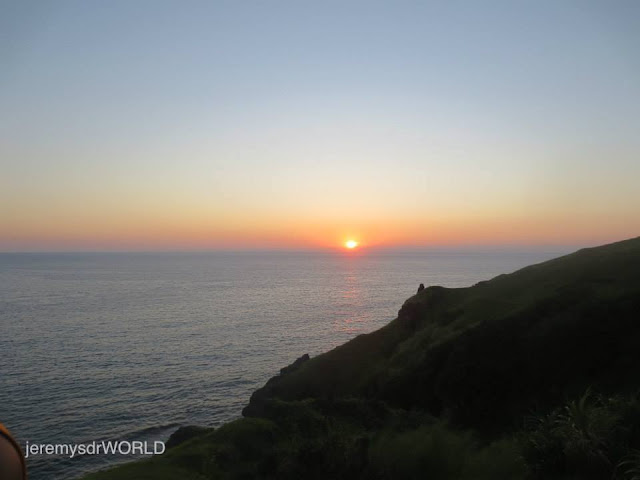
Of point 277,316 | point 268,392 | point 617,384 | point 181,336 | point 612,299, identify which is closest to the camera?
point 617,384

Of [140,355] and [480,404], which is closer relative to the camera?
[480,404]

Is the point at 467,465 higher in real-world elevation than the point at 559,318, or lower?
lower

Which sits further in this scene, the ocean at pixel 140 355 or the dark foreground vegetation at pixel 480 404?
the ocean at pixel 140 355

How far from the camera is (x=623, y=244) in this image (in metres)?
47.1

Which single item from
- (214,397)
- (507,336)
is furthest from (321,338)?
(507,336)

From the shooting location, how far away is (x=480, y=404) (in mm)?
25625

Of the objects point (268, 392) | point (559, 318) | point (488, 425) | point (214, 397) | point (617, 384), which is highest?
point (559, 318)

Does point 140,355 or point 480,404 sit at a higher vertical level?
point 480,404

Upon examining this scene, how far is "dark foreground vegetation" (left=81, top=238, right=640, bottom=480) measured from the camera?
16766mm

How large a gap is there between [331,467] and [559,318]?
20772 mm

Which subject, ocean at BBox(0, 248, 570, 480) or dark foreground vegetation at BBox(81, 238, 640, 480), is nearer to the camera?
dark foreground vegetation at BBox(81, 238, 640, 480)

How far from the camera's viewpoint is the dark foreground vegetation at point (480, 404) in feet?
55.0

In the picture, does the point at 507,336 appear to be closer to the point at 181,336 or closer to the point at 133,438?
the point at 133,438

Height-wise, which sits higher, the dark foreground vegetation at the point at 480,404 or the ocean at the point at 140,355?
the dark foreground vegetation at the point at 480,404
